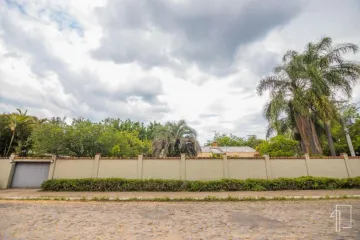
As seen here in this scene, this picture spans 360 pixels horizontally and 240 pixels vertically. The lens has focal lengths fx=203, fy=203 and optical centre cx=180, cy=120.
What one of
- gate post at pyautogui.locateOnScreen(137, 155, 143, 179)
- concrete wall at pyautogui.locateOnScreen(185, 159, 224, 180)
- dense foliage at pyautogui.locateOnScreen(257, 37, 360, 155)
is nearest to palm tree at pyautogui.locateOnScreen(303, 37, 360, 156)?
dense foliage at pyautogui.locateOnScreen(257, 37, 360, 155)

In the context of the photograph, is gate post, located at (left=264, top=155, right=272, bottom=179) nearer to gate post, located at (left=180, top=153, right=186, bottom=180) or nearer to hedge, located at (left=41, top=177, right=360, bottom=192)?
hedge, located at (left=41, top=177, right=360, bottom=192)

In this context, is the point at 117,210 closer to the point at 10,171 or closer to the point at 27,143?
the point at 10,171

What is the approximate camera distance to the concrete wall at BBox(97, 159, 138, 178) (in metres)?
14.8

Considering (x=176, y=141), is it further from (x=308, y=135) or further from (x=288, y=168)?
(x=308, y=135)

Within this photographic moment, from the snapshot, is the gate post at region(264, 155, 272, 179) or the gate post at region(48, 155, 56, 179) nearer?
the gate post at region(264, 155, 272, 179)

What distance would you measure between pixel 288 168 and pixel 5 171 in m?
21.6

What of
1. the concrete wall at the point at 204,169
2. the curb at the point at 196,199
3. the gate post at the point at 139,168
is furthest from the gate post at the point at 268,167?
the gate post at the point at 139,168

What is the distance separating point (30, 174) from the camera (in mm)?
15977

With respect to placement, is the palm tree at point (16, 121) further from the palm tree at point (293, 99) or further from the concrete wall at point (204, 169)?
the palm tree at point (293, 99)

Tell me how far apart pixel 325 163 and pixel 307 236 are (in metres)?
13.0

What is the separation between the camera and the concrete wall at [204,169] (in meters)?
14.9

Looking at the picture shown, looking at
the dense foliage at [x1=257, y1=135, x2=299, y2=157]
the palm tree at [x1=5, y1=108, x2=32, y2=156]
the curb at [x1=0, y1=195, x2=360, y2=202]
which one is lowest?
the curb at [x1=0, y1=195, x2=360, y2=202]
